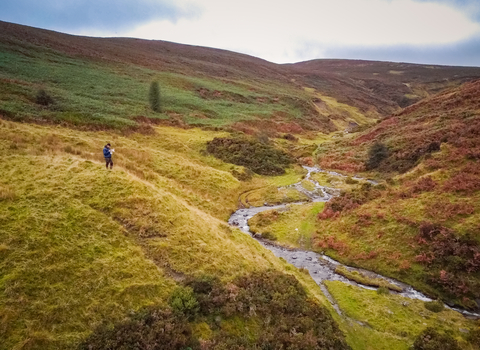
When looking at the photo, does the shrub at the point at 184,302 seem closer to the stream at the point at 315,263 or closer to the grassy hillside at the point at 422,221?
the stream at the point at 315,263

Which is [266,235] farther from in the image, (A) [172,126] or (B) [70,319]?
(A) [172,126]

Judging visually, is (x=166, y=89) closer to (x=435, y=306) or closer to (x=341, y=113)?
(x=341, y=113)

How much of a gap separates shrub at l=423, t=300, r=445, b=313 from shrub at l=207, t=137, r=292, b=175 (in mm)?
32835

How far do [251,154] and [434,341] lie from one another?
135ft

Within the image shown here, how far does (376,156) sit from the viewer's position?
52.6 meters

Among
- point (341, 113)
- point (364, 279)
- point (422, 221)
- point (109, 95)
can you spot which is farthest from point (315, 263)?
point (341, 113)

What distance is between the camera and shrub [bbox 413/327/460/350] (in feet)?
58.3

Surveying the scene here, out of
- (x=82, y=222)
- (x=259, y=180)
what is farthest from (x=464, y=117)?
(x=82, y=222)

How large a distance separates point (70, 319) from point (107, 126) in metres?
41.5

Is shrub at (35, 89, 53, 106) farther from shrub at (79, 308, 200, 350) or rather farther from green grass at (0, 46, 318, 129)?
shrub at (79, 308, 200, 350)

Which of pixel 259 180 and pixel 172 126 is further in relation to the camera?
pixel 172 126

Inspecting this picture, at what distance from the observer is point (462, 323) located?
1997 cm

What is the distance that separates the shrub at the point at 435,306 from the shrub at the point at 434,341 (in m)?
2.58

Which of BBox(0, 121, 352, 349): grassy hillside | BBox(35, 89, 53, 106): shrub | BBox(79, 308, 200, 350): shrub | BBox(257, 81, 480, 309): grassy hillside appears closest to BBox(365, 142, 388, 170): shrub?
BBox(257, 81, 480, 309): grassy hillside
